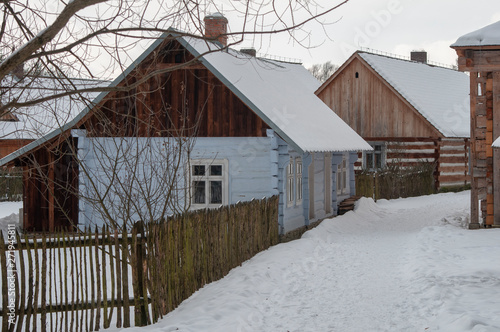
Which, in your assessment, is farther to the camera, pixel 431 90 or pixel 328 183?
pixel 431 90

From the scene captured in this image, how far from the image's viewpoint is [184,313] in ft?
27.6

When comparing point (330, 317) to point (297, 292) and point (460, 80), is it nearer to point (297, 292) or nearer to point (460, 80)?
point (297, 292)

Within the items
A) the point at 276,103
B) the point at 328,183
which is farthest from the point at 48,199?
the point at 328,183

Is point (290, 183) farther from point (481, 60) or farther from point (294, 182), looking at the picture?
point (481, 60)

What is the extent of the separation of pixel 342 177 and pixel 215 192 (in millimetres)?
8407

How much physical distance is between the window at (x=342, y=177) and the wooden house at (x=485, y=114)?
7.06 metres

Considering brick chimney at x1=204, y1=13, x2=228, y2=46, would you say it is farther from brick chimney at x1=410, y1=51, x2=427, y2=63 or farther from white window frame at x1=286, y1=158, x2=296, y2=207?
brick chimney at x1=410, y1=51, x2=427, y2=63

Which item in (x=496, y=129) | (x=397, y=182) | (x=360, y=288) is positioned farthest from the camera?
(x=397, y=182)

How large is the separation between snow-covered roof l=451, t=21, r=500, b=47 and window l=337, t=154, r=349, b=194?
7907 millimetres

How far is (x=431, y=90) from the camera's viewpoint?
33.8 m

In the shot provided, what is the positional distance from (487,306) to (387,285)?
6.95 ft

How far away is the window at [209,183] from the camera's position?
1570 cm

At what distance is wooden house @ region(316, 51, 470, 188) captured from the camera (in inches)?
1170

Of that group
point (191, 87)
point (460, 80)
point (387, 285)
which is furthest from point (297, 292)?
point (460, 80)
